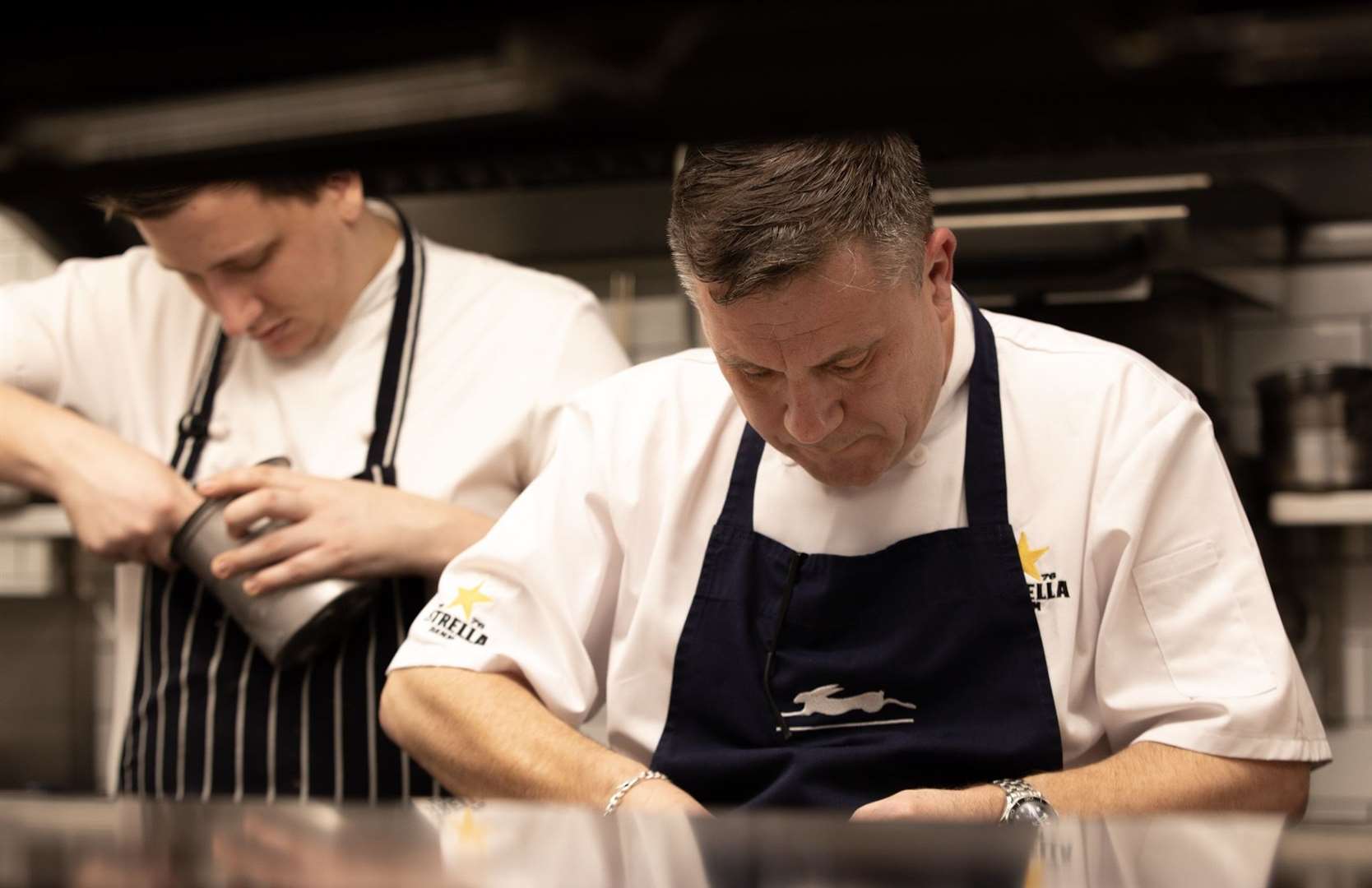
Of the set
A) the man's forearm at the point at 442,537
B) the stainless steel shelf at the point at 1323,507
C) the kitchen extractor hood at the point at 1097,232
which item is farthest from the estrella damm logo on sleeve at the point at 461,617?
the stainless steel shelf at the point at 1323,507

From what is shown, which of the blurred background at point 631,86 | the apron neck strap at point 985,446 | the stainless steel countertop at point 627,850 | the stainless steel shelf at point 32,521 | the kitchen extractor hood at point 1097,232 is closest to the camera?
the blurred background at point 631,86

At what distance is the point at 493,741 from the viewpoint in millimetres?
1405

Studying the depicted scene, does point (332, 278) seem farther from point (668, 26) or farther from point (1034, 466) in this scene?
point (668, 26)

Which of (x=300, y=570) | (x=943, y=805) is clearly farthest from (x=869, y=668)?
(x=300, y=570)

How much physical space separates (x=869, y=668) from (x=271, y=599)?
0.71 m

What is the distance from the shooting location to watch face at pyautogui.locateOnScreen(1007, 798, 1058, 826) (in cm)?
119

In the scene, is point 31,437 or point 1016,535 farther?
point 31,437

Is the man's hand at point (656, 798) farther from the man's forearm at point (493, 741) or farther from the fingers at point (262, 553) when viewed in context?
the fingers at point (262, 553)

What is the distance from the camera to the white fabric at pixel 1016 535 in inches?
50.9

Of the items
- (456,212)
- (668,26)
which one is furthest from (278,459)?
(668,26)

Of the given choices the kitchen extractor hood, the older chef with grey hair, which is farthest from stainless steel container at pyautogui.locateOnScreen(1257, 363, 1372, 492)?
the older chef with grey hair

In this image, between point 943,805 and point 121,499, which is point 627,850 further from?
point 121,499

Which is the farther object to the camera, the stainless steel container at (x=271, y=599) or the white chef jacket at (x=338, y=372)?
the white chef jacket at (x=338, y=372)

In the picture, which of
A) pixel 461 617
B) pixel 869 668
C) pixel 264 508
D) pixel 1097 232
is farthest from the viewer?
pixel 1097 232
